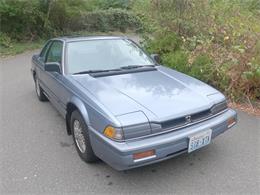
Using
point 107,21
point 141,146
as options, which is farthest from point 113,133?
point 107,21

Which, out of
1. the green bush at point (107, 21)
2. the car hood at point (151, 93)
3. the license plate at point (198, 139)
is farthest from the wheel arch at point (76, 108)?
the green bush at point (107, 21)

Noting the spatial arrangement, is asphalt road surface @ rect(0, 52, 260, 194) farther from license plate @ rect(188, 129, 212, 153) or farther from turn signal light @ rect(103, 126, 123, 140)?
turn signal light @ rect(103, 126, 123, 140)

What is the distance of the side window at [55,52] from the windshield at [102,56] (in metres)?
0.23

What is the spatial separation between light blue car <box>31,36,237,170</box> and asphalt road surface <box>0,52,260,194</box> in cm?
32

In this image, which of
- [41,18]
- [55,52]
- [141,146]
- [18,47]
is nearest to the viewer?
[141,146]

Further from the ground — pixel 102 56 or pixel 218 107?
pixel 102 56

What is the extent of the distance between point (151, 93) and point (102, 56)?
4.12 feet

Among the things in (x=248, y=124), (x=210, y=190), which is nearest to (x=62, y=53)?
(x=210, y=190)

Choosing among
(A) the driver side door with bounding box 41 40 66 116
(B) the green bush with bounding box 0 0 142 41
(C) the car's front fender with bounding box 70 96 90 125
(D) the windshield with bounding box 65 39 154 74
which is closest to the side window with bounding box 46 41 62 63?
(A) the driver side door with bounding box 41 40 66 116

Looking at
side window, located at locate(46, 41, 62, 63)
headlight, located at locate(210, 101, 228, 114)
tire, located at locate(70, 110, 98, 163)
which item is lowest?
tire, located at locate(70, 110, 98, 163)

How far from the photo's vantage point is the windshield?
415cm

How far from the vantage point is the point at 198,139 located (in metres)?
3.09

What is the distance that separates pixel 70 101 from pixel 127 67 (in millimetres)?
1028

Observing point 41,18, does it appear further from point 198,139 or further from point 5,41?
point 198,139
